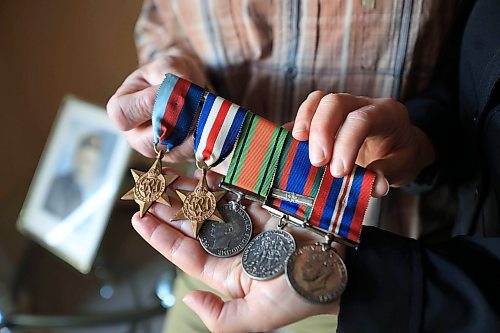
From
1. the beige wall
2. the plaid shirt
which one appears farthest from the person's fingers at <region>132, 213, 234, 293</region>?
the beige wall

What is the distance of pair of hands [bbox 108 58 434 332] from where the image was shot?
0.40 metres

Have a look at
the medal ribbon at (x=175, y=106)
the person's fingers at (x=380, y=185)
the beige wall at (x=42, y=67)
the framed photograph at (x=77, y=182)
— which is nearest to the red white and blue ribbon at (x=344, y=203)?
the person's fingers at (x=380, y=185)

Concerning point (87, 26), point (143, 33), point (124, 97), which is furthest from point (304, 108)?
point (87, 26)

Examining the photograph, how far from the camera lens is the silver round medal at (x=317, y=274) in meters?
0.40

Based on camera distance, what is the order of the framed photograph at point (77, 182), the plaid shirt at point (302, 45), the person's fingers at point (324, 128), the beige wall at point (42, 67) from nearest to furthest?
the person's fingers at point (324, 128), the plaid shirt at point (302, 45), the beige wall at point (42, 67), the framed photograph at point (77, 182)

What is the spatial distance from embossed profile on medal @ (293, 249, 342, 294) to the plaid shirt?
0.23m

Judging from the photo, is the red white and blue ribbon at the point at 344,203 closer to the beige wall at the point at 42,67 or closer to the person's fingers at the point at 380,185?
the person's fingers at the point at 380,185

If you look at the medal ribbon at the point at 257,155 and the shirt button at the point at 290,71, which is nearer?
the medal ribbon at the point at 257,155

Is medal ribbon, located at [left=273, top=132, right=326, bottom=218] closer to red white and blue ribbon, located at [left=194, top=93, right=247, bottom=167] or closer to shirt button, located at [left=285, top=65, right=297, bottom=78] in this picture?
red white and blue ribbon, located at [left=194, top=93, right=247, bottom=167]

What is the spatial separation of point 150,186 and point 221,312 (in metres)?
0.13

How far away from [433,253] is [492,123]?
0.14m

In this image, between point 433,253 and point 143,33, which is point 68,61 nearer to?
point 143,33

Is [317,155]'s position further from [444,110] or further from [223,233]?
[444,110]

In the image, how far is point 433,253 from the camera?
0.42m
